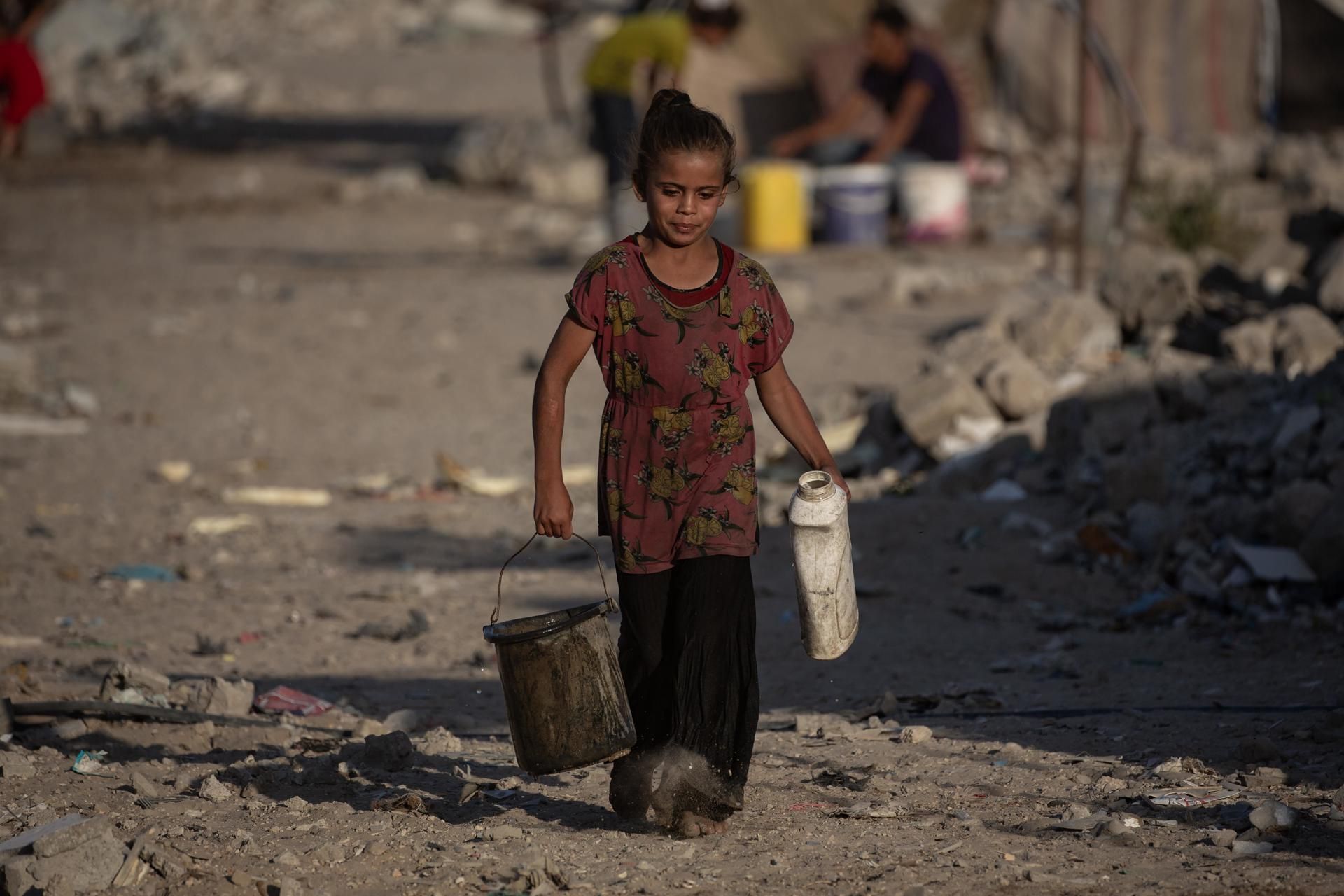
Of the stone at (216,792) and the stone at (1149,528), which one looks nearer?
the stone at (216,792)

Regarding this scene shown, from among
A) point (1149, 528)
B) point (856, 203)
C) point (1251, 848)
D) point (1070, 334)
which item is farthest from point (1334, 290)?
point (856, 203)

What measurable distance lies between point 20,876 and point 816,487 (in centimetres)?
156

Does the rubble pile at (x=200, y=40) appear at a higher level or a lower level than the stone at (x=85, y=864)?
higher

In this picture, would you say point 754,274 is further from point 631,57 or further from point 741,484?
point 631,57

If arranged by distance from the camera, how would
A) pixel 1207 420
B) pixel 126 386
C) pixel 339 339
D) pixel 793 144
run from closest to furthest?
pixel 1207 420 < pixel 126 386 < pixel 339 339 < pixel 793 144

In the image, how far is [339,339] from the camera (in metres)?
9.35

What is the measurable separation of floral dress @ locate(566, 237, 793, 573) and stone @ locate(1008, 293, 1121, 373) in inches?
165

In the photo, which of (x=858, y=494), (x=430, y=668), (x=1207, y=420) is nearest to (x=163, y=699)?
(x=430, y=668)

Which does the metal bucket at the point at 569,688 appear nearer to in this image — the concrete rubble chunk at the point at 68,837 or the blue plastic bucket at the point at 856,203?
the concrete rubble chunk at the point at 68,837

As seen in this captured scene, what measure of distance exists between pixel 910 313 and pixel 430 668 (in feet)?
18.3

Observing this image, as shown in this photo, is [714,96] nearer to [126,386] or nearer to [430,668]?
[126,386]

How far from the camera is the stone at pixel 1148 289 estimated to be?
22.8ft

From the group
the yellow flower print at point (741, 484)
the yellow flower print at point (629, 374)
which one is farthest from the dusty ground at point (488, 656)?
the yellow flower print at point (629, 374)

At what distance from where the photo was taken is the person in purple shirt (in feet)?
36.9
